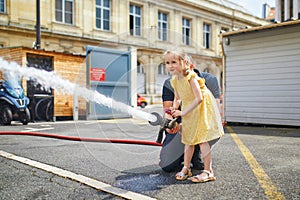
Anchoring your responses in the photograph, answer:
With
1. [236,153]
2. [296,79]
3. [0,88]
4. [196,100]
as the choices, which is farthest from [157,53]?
[0,88]

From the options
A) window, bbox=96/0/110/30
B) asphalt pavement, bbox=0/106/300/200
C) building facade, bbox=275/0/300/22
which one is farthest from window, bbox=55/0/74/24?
asphalt pavement, bbox=0/106/300/200

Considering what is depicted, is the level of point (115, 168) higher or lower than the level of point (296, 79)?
lower

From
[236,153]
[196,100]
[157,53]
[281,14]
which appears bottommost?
[236,153]

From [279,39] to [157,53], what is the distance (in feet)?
22.6

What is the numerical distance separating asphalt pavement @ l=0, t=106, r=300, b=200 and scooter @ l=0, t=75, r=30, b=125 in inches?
167

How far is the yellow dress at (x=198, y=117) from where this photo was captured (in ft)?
10.0

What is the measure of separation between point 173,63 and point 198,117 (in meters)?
0.64

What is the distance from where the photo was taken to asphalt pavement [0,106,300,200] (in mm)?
2828

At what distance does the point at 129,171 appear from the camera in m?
3.66

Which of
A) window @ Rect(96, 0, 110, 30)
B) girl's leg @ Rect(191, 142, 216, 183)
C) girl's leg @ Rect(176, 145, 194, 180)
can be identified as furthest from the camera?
window @ Rect(96, 0, 110, 30)

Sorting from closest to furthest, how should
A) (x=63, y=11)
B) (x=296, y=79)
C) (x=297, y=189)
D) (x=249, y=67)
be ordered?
1. (x=297, y=189)
2. (x=296, y=79)
3. (x=249, y=67)
4. (x=63, y=11)

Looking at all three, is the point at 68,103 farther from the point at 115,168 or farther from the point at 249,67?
the point at 115,168

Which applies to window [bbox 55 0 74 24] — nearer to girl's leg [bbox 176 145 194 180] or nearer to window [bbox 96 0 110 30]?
window [bbox 96 0 110 30]

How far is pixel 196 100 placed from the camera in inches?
116
